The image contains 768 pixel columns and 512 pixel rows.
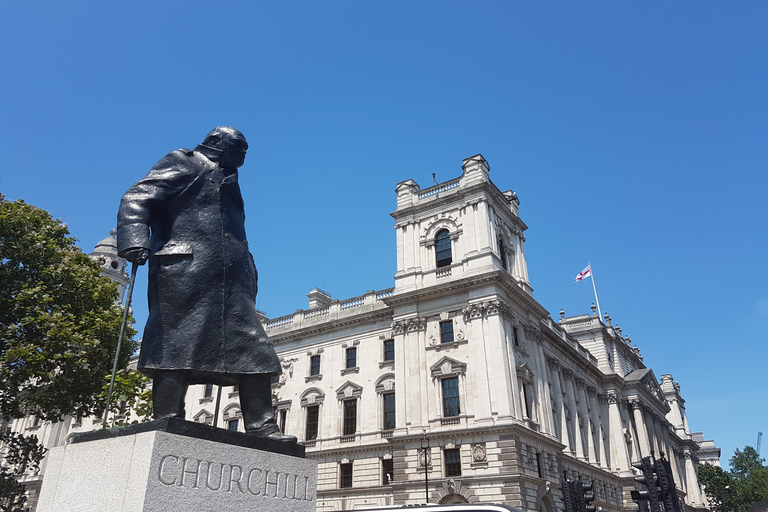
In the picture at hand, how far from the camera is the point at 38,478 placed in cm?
4478

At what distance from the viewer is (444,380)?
3062 centimetres

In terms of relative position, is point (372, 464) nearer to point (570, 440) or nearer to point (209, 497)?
point (570, 440)

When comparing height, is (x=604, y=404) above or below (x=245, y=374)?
above

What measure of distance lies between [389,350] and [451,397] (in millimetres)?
5915

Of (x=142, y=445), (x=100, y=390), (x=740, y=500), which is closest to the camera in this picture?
(x=142, y=445)

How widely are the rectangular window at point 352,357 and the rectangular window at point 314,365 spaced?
242cm

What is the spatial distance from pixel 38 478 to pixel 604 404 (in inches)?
1874

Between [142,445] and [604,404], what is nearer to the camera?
[142,445]

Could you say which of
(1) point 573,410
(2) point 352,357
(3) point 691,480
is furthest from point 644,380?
(2) point 352,357

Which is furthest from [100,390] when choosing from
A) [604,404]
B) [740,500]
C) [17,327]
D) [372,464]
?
[740,500]

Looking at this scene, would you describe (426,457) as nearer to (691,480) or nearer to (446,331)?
(446,331)

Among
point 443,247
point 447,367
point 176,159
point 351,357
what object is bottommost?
point 176,159

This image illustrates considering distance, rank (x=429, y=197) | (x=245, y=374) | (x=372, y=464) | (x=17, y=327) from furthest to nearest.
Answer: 1. (x=429, y=197)
2. (x=372, y=464)
3. (x=17, y=327)
4. (x=245, y=374)

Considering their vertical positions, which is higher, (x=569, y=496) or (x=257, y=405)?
(x=569, y=496)
